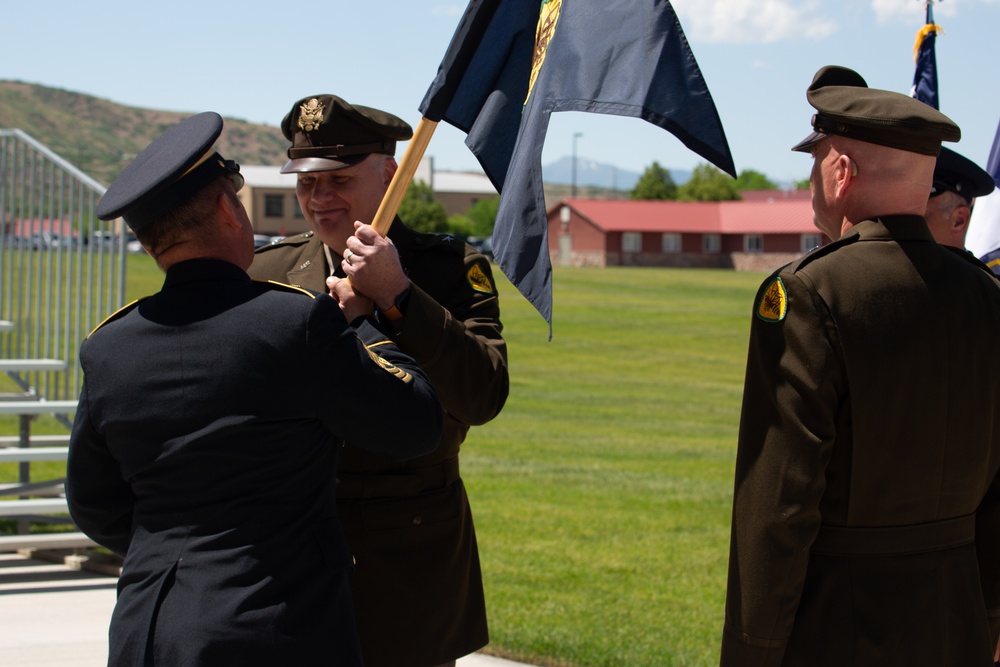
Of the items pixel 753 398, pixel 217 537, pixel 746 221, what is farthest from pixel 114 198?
pixel 746 221

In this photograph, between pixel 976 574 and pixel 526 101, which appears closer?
pixel 976 574

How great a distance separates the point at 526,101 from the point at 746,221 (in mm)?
85531

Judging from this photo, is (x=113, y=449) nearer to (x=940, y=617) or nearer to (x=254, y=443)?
(x=254, y=443)

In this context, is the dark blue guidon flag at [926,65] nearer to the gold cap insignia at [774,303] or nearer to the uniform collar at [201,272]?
the gold cap insignia at [774,303]

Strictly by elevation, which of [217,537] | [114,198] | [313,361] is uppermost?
[114,198]

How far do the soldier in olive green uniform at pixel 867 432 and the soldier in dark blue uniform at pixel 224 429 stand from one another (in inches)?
31.6

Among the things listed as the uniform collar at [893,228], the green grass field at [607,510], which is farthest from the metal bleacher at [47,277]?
the uniform collar at [893,228]

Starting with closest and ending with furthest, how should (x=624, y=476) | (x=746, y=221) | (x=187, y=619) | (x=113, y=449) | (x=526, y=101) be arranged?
(x=187, y=619)
(x=113, y=449)
(x=526, y=101)
(x=624, y=476)
(x=746, y=221)

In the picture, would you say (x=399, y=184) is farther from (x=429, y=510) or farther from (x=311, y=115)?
(x=429, y=510)

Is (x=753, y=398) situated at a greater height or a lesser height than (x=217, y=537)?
greater

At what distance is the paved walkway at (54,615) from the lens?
5.54m

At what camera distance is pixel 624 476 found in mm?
10867

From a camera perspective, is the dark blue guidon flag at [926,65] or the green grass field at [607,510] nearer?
the dark blue guidon flag at [926,65]

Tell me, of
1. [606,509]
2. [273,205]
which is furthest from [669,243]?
[606,509]
